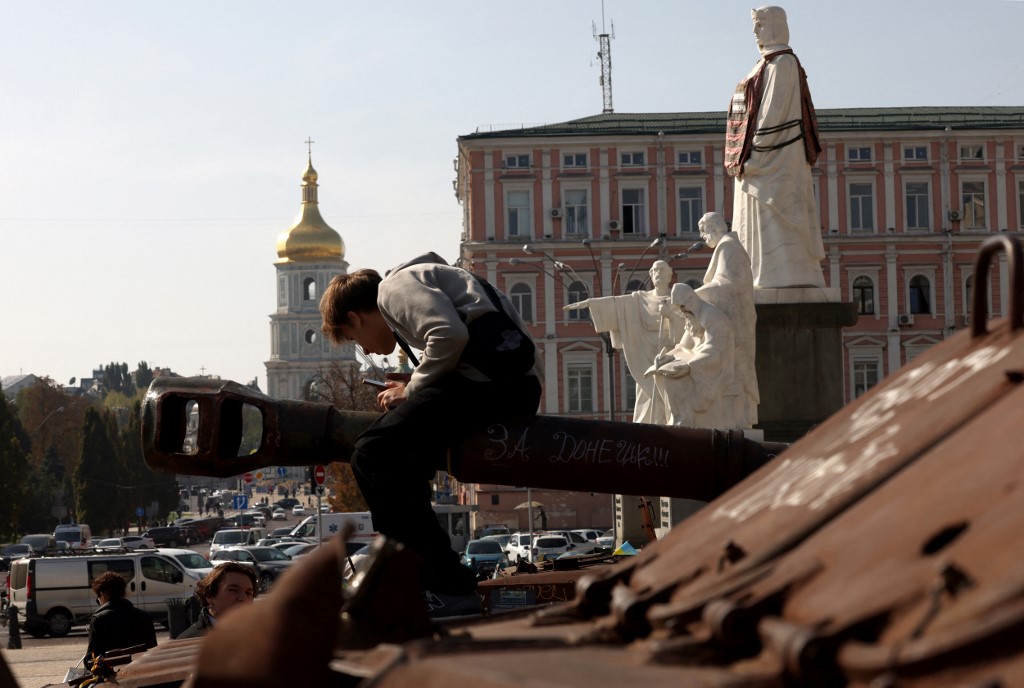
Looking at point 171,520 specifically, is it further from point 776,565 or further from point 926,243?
point 776,565

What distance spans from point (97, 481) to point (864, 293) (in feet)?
122

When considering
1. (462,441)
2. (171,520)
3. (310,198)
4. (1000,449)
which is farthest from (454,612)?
(310,198)

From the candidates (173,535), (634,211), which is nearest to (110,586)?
(634,211)

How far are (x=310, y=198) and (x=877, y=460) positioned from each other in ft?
519

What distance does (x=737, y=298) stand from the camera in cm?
1834

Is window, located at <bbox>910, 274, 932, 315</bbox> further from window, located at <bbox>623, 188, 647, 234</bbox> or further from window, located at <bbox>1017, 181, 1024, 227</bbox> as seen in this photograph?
window, located at <bbox>623, 188, 647, 234</bbox>

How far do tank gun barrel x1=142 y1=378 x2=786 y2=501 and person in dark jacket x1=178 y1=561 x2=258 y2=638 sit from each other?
10.6 feet

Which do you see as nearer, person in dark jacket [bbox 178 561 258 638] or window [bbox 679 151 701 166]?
person in dark jacket [bbox 178 561 258 638]

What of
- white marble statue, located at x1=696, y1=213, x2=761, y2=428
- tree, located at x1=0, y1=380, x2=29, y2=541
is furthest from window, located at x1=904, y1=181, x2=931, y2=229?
white marble statue, located at x1=696, y1=213, x2=761, y2=428

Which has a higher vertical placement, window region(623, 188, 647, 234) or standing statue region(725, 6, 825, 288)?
window region(623, 188, 647, 234)

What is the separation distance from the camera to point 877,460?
2.44 metres

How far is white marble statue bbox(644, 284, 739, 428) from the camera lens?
18.8 m

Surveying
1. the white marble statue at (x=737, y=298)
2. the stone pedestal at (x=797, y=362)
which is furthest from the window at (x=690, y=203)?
the white marble statue at (x=737, y=298)

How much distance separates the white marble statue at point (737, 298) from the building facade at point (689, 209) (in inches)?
1922
